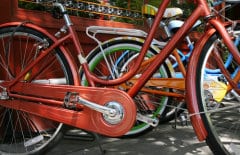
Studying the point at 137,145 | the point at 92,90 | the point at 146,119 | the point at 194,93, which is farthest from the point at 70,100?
the point at 137,145

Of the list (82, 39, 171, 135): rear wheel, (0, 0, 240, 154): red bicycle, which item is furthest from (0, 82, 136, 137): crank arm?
(82, 39, 171, 135): rear wheel

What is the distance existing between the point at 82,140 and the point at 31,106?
2.72 ft

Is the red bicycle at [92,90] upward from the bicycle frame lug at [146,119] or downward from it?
upward

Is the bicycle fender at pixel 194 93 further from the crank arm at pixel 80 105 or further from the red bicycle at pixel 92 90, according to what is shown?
the crank arm at pixel 80 105

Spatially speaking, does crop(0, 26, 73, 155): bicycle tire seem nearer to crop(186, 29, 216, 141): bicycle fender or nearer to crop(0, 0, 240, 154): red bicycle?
crop(0, 0, 240, 154): red bicycle

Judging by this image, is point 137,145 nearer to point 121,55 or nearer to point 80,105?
point 121,55

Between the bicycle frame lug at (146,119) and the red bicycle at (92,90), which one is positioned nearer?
the red bicycle at (92,90)

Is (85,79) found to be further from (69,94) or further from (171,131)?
(171,131)

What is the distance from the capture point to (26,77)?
3346 mm

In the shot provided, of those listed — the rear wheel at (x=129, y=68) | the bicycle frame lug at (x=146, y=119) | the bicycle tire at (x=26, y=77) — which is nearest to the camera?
the bicycle tire at (x=26, y=77)

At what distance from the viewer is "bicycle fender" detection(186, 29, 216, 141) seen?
2629 mm

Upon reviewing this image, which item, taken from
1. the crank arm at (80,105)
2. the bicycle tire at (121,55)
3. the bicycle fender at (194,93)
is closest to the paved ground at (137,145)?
the bicycle tire at (121,55)

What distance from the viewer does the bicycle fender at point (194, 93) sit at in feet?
8.63

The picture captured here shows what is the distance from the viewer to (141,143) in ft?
13.1
